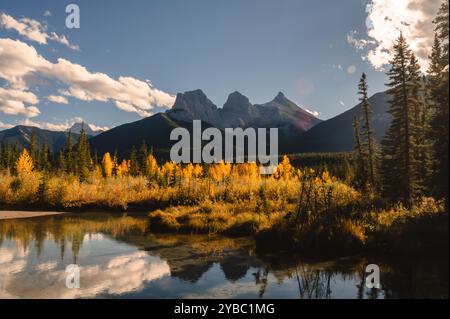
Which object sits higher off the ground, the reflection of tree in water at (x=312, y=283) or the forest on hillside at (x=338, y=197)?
the forest on hillside at (x=338, y=197)

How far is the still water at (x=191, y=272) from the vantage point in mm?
9352

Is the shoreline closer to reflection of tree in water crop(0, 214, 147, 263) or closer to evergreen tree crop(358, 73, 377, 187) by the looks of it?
reflection of tree in water crop(0, 214, 147, 263)

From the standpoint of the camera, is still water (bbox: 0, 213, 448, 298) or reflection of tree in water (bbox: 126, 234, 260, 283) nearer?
still water (bbox: 0, 213, 448, 298)

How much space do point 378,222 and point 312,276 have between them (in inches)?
218

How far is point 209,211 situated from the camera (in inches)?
865

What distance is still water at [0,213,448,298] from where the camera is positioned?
935 centimetres

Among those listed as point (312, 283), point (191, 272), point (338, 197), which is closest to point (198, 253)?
point (191, 272)

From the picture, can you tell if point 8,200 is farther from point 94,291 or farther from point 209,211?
point 94,291

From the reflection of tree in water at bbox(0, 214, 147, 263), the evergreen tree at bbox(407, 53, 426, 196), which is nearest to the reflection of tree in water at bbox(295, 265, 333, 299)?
the reflection of tree in water at bbox(0, 214, 147, 263)

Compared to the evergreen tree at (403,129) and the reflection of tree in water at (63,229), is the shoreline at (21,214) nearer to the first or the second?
the reflection of tree in water at (63,229)

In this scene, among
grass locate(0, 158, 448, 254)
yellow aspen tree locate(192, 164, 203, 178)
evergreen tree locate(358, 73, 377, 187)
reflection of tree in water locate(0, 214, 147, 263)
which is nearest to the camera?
grass locate(0, 158, 448, 254)

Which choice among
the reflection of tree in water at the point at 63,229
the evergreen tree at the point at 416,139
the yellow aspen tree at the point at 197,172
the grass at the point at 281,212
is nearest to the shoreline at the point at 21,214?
the reflection of tree in water at the point at 63,229
